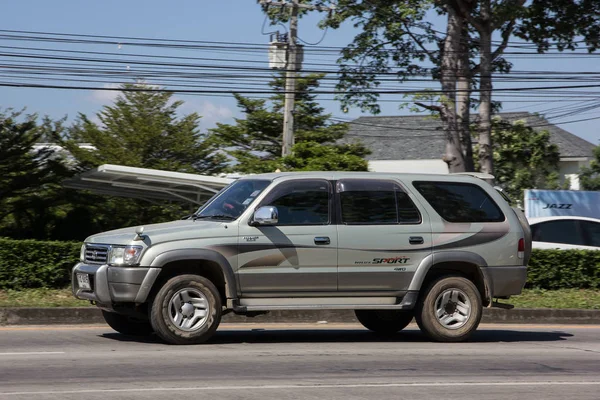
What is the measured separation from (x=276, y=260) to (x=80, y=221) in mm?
12124

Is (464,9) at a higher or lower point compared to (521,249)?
higher

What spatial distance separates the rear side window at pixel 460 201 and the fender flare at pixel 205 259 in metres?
2.57

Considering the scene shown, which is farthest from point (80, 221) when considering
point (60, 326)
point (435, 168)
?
point (435, 168)

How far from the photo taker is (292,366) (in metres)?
8.77

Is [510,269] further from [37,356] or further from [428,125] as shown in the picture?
[428,125]

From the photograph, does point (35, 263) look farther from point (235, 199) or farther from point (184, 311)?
point (184, 311)

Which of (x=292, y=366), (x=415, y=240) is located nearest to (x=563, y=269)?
(x=415, y=240)

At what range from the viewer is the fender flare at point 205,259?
991cm

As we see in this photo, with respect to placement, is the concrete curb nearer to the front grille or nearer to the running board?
the front grille

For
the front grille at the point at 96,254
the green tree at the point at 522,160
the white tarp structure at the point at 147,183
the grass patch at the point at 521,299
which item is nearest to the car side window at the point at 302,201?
the front grille at the point at 96,254

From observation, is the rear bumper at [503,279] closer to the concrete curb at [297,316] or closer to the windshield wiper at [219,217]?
the windshield wiper at [219,217]

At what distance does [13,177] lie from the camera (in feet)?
68.6

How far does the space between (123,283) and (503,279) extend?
4.52 metres

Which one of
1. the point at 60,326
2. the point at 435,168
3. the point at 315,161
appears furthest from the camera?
the point at 435,168
